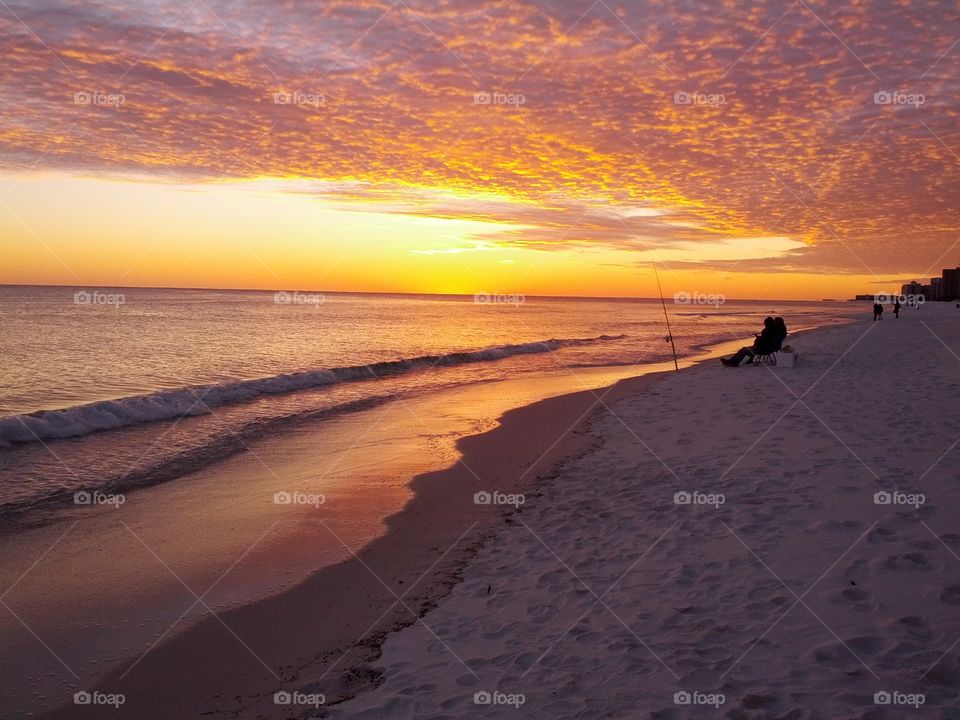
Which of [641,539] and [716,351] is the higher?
[716,351]

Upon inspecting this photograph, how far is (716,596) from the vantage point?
491 centimetres

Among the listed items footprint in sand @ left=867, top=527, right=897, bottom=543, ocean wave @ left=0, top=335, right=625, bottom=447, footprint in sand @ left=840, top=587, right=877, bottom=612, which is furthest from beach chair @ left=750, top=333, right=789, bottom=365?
footprint in sand @ left=840, top=587, right=877, bottom=612

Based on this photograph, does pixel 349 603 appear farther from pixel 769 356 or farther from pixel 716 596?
pixel 769 356

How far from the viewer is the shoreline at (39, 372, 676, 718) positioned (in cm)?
429

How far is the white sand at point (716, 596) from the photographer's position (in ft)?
12.4

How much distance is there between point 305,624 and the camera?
529 centimetres

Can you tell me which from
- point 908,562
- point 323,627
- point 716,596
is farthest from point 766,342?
point 323,627

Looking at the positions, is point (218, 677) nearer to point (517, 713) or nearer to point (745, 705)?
point (517, 713)

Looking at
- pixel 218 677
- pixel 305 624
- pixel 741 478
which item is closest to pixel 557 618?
pixel 305 624

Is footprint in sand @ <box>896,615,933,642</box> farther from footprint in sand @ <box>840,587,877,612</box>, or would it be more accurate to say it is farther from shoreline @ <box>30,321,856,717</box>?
shoreline @ <box>30,321,856,717</box>

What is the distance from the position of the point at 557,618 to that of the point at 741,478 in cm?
409

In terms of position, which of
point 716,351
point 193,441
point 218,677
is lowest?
point 218,677

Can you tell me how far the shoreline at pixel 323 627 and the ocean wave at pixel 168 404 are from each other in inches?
366

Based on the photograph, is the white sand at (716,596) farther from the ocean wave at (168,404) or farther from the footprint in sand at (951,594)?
the ocean wave at (168,404)
